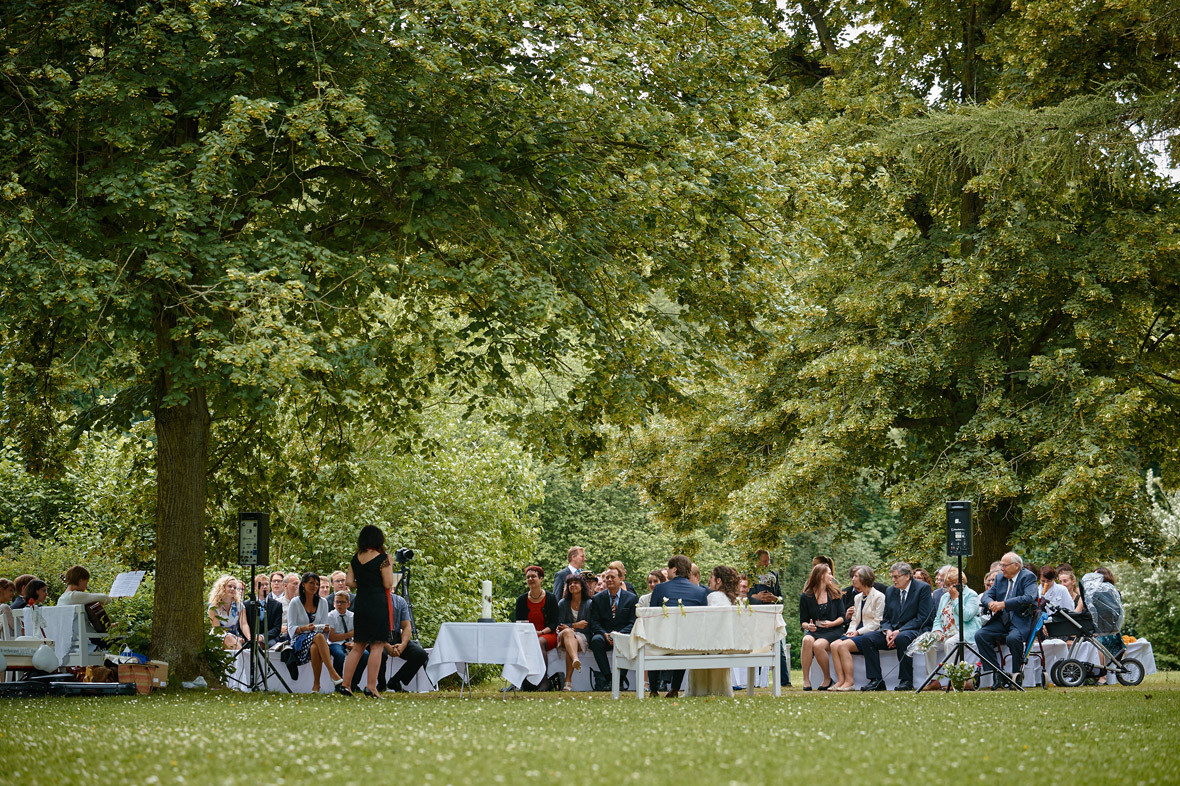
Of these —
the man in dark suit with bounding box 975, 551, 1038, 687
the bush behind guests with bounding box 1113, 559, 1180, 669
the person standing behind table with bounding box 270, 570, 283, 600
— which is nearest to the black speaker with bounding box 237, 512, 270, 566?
the person standing behind table with bounding box 270, 570, 283, 600

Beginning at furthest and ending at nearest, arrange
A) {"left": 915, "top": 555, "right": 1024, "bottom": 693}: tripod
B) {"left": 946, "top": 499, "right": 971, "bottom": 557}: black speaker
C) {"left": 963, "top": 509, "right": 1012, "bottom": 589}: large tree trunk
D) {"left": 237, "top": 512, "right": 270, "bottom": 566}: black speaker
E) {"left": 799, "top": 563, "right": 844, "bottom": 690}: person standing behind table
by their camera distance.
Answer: {"left": 963, "top": 509, "right": 1012, "bottom": 589}: large tree trunk → {"left": 799, "top": 563, "right": 844, "bottom": 690}: person standing behind table → {"left": 237, "top": 512, "right": 270, "bottom": 566}: black speaker → {"left": 946, "top": 499, "right": 971, "bottom": 557}: black speaker → {"left": 915, "top": 555, "right": 1024, "bottom": 693}: tripod

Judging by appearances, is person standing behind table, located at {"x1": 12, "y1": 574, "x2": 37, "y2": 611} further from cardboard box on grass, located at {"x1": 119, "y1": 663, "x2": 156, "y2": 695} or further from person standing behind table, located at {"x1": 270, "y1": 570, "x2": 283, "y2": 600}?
cardboard box on grass, located at {"x1": 119, "y1": 663, "x2": 156, "y2": 695}

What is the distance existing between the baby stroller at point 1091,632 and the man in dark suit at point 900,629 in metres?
1.65

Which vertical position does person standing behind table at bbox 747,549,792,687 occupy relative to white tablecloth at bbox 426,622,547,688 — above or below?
above

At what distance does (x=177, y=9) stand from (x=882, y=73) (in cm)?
1296

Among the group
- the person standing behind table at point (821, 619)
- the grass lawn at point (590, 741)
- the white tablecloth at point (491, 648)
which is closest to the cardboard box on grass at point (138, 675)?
the grass lawn at point (590, 741)

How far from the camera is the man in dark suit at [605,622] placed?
14.8 meters

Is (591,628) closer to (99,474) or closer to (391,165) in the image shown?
(391,165)

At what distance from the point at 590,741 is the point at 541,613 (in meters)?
7.07

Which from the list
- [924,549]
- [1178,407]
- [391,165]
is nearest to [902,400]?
[924,549]

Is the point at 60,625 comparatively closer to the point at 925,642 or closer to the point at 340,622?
the point at 340,622

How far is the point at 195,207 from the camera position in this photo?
11.9 metres

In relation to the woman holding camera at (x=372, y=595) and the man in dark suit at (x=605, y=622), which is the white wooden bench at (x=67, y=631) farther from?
the man in dark suit at (x=605, y=622)

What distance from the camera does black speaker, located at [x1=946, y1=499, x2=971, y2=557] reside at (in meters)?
14.0
